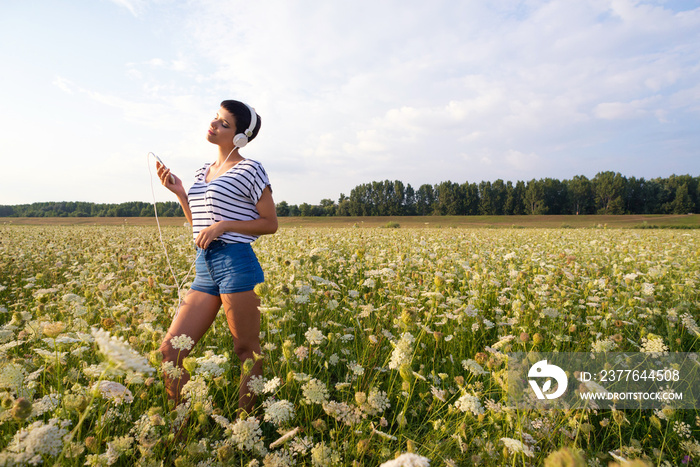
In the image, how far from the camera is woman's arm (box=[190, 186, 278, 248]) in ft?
7.39

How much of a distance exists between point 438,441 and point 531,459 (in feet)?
1.60

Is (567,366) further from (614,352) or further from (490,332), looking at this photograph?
(490,332)

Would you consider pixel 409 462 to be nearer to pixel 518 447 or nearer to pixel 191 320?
pixel 518 447

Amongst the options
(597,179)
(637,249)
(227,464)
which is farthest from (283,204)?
(597,179)

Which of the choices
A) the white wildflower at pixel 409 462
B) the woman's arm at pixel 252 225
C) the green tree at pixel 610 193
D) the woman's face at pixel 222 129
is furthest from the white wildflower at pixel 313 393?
the green tree at pixel 610 193

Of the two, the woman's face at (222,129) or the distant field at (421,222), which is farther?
the distant field at (421,222)

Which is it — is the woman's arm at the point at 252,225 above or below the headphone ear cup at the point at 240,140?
below

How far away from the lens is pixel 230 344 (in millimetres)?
3098

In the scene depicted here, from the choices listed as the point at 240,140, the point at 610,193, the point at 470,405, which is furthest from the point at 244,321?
→ the point at 610,193

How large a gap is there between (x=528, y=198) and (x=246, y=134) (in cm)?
9399

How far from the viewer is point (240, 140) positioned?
2.58 m

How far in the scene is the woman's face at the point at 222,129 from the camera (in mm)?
2570

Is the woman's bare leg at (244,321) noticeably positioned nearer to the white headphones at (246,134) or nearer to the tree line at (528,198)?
the white headphones at (246,134)

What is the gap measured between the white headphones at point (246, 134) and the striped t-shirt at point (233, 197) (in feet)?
0.58
